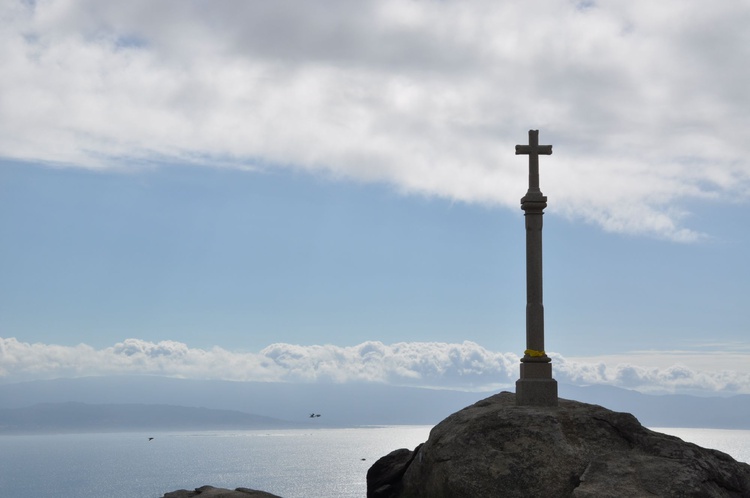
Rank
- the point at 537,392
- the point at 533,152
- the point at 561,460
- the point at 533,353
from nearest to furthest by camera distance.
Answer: the point at 561,460 < the point at 537,392 < the point at 533,353 < the point at 533,152

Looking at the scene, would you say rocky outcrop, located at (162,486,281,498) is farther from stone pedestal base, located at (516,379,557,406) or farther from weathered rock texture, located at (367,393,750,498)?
stone pedestal base, located at (516,379,557,406)

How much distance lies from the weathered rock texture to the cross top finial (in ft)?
22.7

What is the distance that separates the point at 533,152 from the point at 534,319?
513cm

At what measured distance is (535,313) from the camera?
23.7 metres

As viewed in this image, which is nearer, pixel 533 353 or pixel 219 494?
pixel 219 494

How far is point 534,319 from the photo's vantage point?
77.7 feet

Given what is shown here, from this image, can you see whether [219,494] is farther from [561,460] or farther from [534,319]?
[534,319]

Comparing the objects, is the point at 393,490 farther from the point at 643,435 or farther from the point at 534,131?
the point at 534,131

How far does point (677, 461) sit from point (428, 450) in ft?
20.1

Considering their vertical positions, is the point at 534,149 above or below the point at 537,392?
above

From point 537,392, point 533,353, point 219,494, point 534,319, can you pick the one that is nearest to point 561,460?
point 537,392

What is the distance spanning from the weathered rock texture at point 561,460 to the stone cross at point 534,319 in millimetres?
1116

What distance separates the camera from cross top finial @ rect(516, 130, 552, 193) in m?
24.5

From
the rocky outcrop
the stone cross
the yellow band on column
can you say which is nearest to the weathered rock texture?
the stone cross
